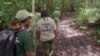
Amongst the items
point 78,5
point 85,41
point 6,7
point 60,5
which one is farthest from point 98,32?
point 78,5

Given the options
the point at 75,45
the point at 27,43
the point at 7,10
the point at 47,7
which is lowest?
the point at 75,45

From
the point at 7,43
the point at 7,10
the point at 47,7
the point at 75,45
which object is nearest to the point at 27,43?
the point at 7,43

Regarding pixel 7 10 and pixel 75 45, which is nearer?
pixel 7 10

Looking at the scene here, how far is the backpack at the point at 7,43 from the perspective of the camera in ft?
12.3

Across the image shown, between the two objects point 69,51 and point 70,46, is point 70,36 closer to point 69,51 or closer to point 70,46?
point 70,46

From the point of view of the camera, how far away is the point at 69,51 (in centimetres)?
1000

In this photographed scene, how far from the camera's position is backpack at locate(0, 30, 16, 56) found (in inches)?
147

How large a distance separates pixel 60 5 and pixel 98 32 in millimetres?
13218

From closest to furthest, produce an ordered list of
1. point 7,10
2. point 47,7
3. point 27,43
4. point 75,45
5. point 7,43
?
point 7,43, point 27,43, point 7,10, point 75,45, point 47,7

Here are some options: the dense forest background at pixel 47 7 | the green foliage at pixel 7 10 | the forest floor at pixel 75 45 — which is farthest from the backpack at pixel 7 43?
the forest floor at pixel 75 45

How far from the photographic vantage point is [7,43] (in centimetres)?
376

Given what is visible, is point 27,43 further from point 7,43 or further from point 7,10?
point 7,10

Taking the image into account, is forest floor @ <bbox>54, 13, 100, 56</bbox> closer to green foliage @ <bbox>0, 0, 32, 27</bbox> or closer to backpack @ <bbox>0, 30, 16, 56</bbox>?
green foliage @ <bbox>0, 0, 32, 27</bbox>

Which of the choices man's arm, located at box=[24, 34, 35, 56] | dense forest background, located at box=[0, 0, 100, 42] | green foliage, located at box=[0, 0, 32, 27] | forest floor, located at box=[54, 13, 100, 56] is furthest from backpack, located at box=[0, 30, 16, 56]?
forest floor, located at box=[54, 13, 100, 56]
